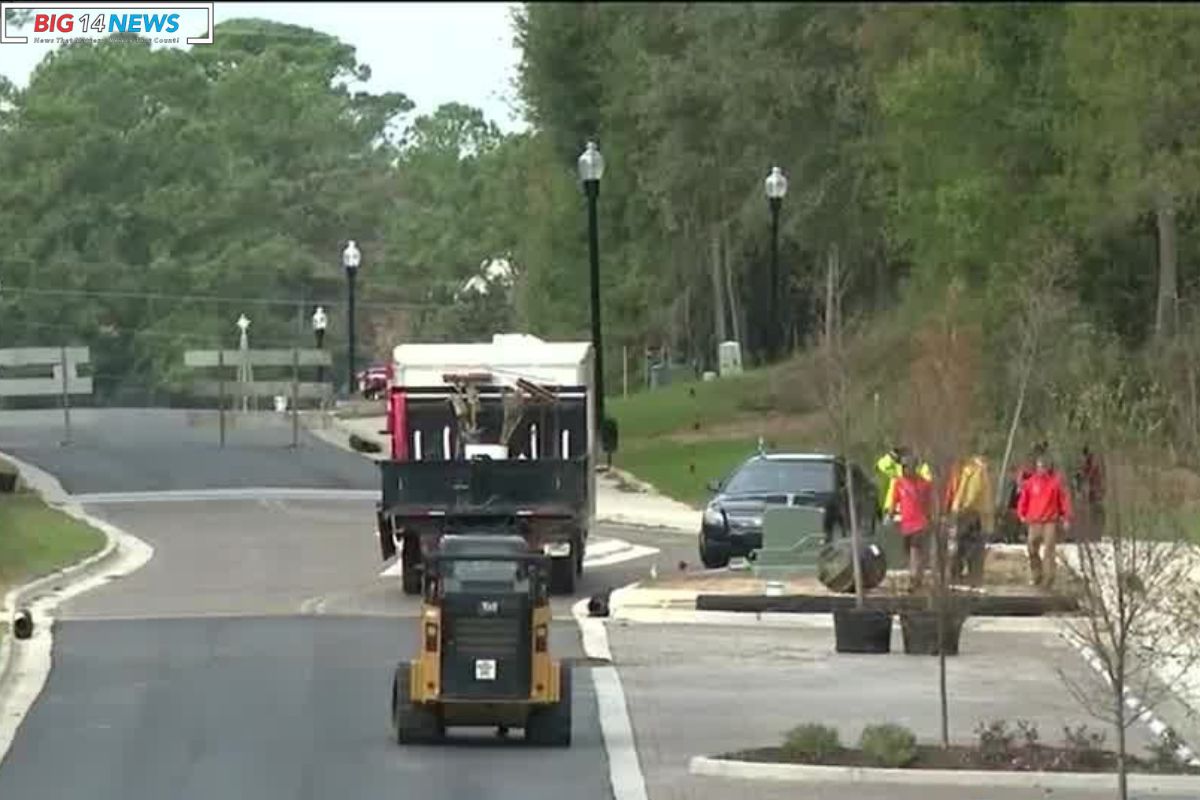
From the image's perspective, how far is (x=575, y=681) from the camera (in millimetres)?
23438

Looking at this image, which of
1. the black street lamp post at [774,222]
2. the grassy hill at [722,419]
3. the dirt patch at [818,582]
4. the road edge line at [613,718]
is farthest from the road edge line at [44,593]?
the black street lamp post at [774,222]

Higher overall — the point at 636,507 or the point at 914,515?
the point at 914,515

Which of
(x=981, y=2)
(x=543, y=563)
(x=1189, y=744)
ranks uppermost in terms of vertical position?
(x=981, y=2)

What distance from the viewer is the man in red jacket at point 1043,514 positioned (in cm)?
2789

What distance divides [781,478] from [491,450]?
5545mm

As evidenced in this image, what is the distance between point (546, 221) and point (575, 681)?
156 ft

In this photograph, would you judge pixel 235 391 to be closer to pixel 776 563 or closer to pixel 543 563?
pixel 776 563

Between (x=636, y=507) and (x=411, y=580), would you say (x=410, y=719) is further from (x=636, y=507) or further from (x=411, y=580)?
(x=636, y=507)

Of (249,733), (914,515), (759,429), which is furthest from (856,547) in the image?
(759,429)

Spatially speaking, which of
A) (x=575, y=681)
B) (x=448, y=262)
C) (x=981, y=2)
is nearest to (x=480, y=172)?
(x=448, y=262)

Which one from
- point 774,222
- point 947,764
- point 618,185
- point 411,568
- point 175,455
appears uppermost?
point 618,185

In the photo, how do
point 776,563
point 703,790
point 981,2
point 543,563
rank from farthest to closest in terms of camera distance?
point 776,563 < point 543,563 < point 703,790 < point 981,2

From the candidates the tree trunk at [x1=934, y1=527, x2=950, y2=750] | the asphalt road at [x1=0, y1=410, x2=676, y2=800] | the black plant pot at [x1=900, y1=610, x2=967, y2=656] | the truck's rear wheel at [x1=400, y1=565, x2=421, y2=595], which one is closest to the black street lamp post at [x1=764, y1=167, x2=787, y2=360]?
the asphalt road at [x1=0, y1=410, x2=676, y2=800]

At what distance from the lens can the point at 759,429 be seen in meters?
55.1
